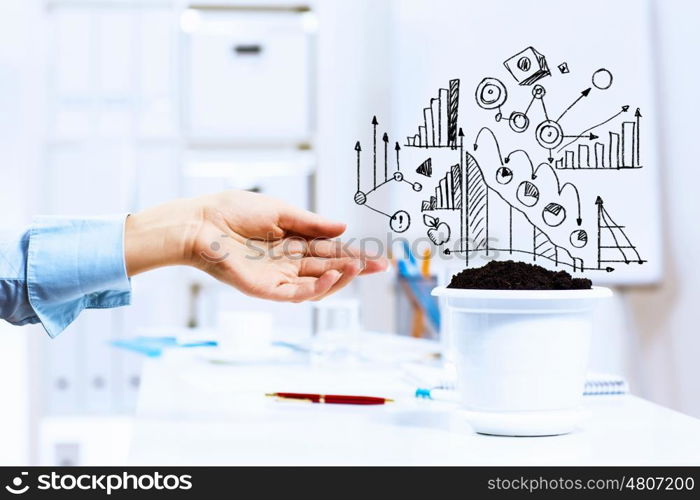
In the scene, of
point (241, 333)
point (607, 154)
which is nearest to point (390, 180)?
point (607, 154)

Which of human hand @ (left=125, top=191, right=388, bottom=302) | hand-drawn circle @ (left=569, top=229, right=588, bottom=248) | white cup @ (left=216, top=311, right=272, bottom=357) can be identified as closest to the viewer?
hand-drawn circle @ (left=569, top=229, right=588, bottom=248)

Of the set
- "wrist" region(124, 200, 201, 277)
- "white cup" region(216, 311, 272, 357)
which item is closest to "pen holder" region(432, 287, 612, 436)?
"wrist" region(124, 200, 201, 277)

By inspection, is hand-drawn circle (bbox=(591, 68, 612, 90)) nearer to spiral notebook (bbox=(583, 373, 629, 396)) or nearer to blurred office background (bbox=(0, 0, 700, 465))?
spiral notebook (bbox=(583, 373, 629, 396))

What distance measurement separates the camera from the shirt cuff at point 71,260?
1.01 m

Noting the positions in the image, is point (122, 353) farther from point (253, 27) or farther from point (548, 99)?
point (548, 99)

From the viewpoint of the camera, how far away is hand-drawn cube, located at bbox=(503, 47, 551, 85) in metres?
0.92

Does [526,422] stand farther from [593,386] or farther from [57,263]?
[57,263]

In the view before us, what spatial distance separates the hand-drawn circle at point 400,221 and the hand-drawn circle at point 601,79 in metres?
0.27

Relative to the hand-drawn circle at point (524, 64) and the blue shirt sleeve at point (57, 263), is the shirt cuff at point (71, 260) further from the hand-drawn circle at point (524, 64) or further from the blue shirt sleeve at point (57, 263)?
the hand-drawn circle at point (524, 64)

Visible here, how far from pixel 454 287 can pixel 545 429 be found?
177 mm

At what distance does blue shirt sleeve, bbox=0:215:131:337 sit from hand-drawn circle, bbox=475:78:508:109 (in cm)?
50

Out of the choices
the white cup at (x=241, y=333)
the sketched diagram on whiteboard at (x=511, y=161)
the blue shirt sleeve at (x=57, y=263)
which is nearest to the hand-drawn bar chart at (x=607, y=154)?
the sketched diagram on whiteboard at (x=511, y=161)

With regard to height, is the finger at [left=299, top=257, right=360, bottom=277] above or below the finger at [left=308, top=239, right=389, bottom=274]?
below

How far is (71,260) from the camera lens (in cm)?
101
